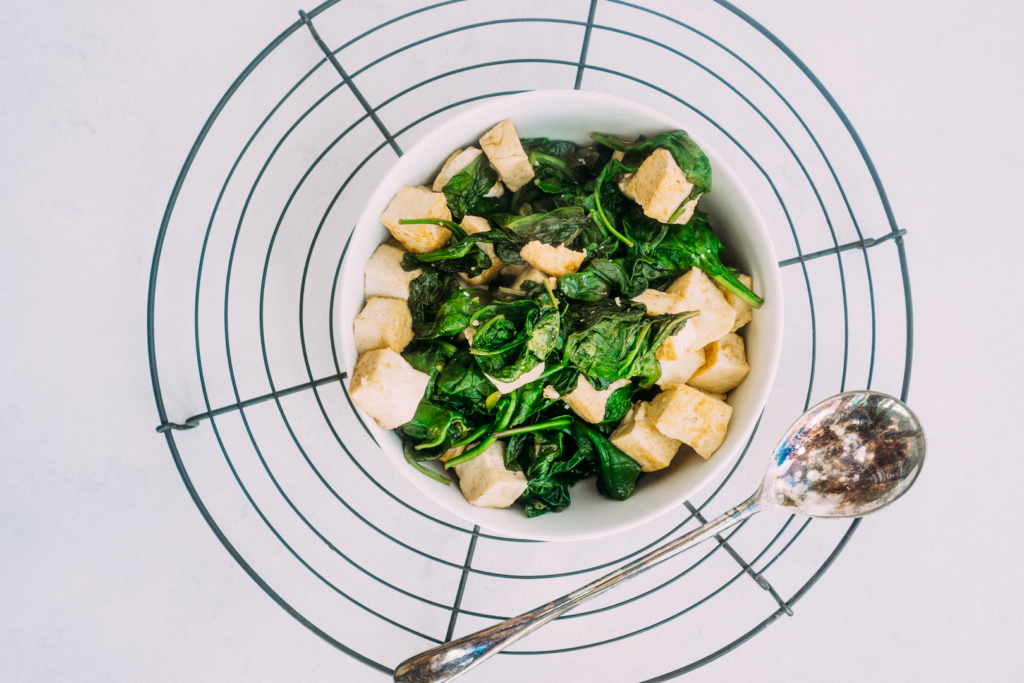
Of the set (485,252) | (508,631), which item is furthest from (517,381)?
(508,631)

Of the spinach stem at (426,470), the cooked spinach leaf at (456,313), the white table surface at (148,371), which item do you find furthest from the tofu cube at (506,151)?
the white table surface at (148,371)

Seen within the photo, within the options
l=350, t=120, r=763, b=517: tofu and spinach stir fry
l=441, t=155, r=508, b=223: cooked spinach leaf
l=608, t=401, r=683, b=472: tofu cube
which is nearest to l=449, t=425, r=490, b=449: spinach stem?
l=350, t=120, r=763, b=517: tofu and spinach stir fry

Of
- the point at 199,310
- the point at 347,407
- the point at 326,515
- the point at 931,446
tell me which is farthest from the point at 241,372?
the point at 931,446

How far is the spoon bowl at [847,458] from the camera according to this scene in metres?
1.82

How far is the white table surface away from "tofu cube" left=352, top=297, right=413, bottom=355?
1.22 meters

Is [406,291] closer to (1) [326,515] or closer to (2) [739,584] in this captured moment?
(1) [326,515]

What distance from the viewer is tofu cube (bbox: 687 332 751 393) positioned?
5.49 feet

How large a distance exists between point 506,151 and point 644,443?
928 mm

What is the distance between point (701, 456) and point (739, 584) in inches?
42.8

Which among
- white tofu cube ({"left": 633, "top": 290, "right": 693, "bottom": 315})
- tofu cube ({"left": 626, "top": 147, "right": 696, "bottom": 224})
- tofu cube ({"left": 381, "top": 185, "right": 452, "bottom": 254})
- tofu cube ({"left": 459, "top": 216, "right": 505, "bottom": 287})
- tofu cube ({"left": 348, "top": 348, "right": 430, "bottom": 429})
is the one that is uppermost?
tofu cube ({"left": 381, "top": 185, "right": 452, "bottom": 254})

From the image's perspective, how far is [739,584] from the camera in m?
2.41

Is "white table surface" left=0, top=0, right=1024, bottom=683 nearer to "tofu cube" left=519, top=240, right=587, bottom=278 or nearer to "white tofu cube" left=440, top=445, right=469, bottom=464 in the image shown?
"white tofu cube" left=440, top=445, right=469, bottom=464

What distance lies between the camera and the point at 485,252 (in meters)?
1.75

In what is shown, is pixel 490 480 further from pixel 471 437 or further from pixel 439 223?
pixel 439 223
